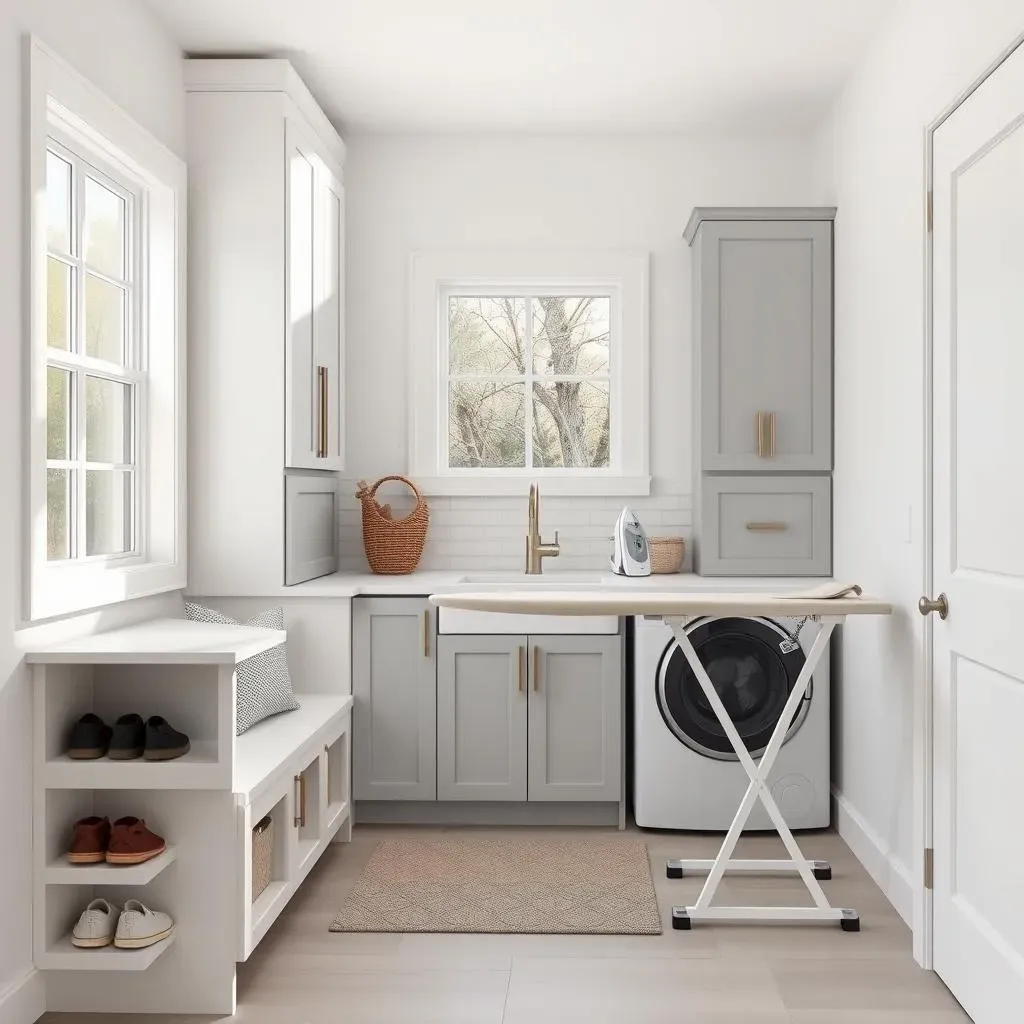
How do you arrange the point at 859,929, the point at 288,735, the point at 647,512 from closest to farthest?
1. the point at 859,929
2. the point at 288,735
3. the point at 647,512

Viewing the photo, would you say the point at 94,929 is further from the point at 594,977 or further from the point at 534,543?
the point at 534,543

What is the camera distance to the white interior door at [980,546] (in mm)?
2250

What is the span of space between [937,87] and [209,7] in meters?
2.17

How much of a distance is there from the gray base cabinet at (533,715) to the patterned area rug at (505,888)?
0.68 ft

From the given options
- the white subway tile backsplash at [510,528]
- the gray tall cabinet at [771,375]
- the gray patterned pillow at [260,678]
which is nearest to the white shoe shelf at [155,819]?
the gray patterned pillow at [260,678]

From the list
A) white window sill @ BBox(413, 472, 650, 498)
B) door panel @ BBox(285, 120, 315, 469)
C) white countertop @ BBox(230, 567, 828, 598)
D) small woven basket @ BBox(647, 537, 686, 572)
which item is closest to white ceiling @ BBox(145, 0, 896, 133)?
door panel @ BBox(285, 120, 315, 469)

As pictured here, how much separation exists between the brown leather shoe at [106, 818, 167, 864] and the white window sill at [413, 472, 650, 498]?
2.24 meters

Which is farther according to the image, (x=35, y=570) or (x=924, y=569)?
(x=924, y=569)

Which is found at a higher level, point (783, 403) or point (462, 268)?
point (462, 268)

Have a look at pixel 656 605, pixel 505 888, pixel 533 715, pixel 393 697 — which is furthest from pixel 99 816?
pixel 533 715

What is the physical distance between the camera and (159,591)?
11.1ft

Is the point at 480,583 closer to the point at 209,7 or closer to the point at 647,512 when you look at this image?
the point at 647,512

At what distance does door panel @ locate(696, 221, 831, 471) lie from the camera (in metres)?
4.09

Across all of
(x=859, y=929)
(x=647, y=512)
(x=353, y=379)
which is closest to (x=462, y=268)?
(x=353, y=379)
